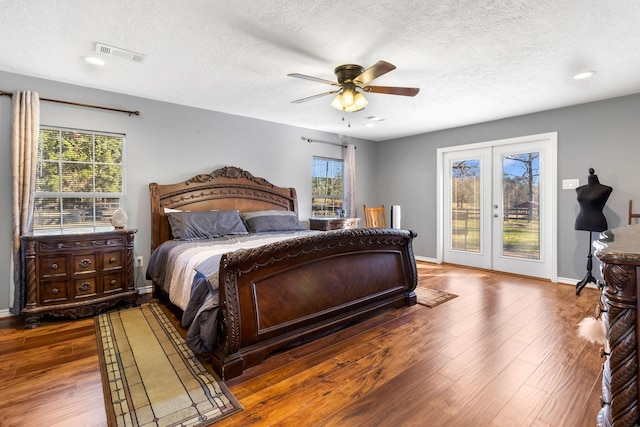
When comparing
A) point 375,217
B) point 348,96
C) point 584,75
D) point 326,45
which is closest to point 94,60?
point 326,45

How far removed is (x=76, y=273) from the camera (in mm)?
2969

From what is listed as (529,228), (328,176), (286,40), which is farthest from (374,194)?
(286,40)

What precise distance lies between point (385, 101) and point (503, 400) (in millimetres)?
3288

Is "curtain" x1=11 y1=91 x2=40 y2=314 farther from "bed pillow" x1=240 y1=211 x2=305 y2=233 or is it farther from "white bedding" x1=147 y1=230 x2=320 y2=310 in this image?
"bed pillow" x1=240 y1=211 x2=305 y2=233

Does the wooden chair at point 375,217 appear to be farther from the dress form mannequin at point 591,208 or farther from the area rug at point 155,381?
the area rug at point 155,381

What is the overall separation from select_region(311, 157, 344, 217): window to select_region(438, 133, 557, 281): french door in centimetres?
189

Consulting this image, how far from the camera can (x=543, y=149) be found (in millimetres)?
4430

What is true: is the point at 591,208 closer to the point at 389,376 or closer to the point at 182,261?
the point at 389,376

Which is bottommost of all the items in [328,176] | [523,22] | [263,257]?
[263,257]

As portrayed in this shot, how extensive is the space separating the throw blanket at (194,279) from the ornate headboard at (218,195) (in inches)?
21.2

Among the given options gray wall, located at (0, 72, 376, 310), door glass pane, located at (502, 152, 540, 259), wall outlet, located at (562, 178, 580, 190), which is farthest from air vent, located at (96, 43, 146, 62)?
wall outlet, located at (562, 178, 580, 190)

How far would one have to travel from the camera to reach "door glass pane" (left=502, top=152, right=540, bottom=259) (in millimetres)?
4547

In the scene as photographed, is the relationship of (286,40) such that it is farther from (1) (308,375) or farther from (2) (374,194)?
(2) (374,194)

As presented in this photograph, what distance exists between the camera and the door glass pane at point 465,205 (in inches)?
205
